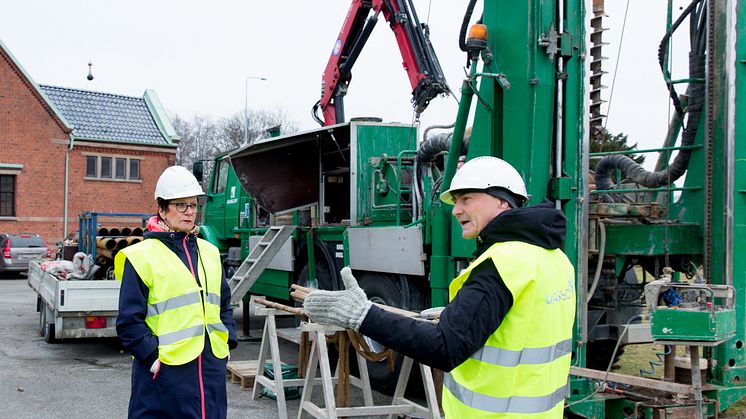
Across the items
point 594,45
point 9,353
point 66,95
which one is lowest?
point 9,353

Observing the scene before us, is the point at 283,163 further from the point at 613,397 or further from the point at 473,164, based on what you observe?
the point at 473,164

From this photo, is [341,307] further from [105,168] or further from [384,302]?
[105,168]

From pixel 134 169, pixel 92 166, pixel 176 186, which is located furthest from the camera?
pixel 134 169

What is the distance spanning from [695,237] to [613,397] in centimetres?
151

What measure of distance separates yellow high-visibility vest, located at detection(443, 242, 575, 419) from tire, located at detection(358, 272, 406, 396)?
4990mm

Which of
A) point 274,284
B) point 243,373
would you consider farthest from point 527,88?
point 274,284

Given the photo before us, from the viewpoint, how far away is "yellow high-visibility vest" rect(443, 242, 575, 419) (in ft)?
8.03

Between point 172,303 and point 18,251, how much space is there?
22.2 meters

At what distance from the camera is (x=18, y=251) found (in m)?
24.0

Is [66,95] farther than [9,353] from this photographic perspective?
Yes

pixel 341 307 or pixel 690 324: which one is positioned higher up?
pixel 341 307

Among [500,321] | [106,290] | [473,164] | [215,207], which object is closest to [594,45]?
[473,164]

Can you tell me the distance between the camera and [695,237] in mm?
6395

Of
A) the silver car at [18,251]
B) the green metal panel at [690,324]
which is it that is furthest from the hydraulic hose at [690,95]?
the silver car at [18,251]
